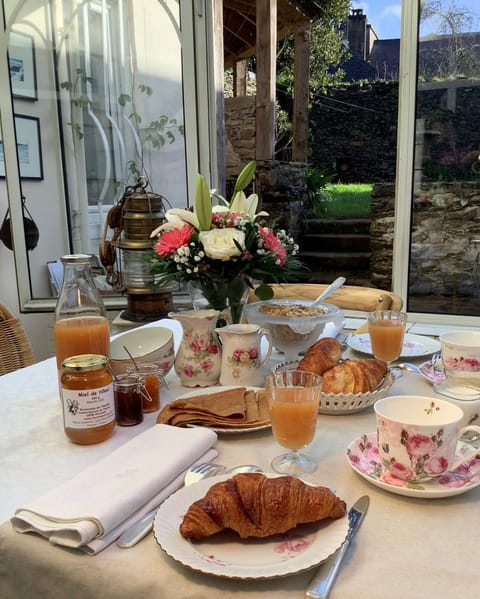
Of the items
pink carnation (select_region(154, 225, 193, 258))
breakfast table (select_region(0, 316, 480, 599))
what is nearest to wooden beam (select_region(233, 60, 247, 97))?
pink carnation (select_region(154, 225, 193, 258))

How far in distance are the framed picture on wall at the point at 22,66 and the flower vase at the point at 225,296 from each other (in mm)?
1715

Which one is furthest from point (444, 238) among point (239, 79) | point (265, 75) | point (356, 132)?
point (356, 132)

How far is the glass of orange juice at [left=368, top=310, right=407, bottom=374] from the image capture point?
3.58 feet

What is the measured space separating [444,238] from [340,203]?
13.1 ft

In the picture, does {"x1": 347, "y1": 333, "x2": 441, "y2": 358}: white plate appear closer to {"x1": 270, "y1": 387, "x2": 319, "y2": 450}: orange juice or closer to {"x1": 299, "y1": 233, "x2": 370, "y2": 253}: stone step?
{"x1": 270, "y1": 387, "x2": 319, "y2": 450}: orange juice

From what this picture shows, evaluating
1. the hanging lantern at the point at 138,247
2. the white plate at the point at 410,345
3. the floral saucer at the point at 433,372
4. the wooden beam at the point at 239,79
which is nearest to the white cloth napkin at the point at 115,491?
the floral saucer at the point at 433,372

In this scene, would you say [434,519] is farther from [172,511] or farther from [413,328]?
[413,328]

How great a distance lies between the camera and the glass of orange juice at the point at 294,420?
2.37 ft

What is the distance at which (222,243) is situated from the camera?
105 centimetres

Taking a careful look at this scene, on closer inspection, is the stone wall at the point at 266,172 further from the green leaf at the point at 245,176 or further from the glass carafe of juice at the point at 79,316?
the glass carafe of juice at the point at 79,316

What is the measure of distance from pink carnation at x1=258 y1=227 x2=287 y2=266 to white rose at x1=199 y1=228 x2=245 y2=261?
0.07 meters

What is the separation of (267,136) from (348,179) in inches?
104

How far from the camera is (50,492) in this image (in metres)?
0.62

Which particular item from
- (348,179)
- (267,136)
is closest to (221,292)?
(267,136)
